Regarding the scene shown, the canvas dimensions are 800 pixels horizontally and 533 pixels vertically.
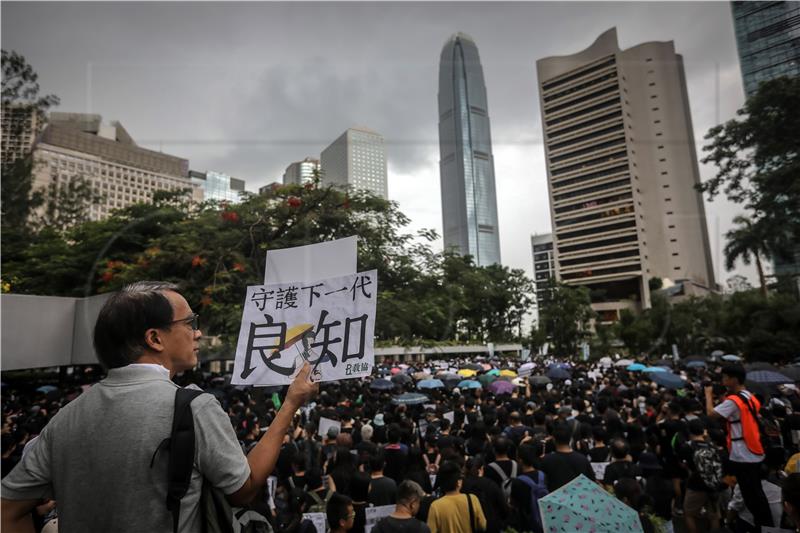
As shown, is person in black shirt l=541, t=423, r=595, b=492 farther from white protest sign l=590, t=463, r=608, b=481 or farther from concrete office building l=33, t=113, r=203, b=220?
concrete office building l=33, t=113, r=203, b=220

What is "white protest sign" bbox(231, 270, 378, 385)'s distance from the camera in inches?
96.3

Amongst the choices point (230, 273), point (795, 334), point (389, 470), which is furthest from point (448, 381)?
point (795, 334)

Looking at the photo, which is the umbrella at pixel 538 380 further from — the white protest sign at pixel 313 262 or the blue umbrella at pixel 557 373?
the white protest sign at pixel 313 262

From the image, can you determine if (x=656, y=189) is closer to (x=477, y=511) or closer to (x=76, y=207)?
(x=76, y=207)

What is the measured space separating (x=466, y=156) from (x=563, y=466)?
17360cm

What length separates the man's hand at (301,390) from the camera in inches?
72.2

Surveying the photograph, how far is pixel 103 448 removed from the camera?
1.43m

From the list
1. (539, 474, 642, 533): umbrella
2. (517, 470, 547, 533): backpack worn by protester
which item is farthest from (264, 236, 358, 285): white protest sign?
(517, 470, 547, 533): backpack worn by protester

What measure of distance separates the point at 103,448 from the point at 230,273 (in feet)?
35.1

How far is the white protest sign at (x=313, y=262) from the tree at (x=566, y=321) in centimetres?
4252

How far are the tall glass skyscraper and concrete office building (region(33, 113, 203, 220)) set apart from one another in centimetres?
9327

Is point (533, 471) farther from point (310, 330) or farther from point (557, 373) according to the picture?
point (557, 373)

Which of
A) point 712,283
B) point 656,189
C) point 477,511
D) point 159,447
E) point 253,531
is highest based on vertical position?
point 656,189

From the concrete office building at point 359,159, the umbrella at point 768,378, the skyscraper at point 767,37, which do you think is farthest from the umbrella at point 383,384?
the skyscraper at point 767,37
